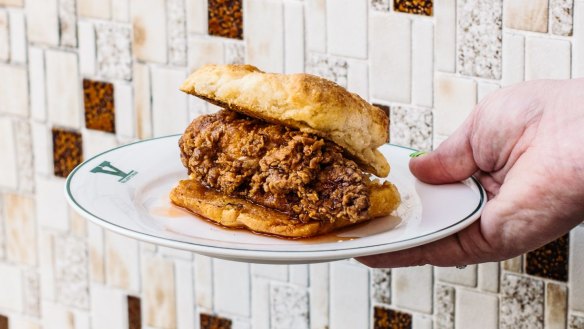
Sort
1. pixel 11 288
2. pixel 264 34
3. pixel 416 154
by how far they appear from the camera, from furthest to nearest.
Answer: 1. pixel 11 288
2. pixel 264 34
3. pixel 416 154

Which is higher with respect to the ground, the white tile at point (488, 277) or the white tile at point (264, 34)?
the white tile at point (264, 34)

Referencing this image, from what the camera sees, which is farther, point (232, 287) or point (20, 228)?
point (20, 228)

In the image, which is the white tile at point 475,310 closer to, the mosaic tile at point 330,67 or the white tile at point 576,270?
the white tile at point 576,270

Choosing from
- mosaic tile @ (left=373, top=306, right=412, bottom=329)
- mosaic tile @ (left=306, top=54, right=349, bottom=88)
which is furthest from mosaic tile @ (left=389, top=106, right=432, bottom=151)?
mosaic tile @ (left=373, top=306, right=412, bottom=329)

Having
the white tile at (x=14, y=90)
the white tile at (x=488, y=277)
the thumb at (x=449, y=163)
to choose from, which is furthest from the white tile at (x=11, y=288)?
the thumb at (x=449, y=163)

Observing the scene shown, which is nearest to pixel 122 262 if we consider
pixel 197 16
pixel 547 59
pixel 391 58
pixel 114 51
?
pixel 114 51

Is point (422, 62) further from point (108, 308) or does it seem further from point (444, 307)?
point (108, 308)

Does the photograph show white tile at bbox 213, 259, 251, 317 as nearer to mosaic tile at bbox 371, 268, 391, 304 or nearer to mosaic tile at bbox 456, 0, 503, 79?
mosaic tile at bbox 371, 268, 391, 304
